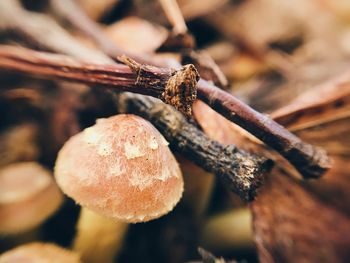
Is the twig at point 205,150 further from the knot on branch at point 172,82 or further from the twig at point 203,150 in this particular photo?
the knot on branch at point 172,82

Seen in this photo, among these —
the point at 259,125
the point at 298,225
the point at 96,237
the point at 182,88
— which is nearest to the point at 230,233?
the point at 298,225

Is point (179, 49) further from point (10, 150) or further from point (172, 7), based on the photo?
point (10, 150)

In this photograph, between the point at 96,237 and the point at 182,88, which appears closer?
the point at 182,88

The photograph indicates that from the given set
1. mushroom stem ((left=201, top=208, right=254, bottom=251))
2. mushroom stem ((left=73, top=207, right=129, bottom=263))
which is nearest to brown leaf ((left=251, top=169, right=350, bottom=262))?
mushroom stem ((left=201, top=208, right=254, bottom=251))

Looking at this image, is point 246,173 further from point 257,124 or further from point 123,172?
point 123,172

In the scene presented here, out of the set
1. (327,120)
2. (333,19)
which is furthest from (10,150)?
(333,19)

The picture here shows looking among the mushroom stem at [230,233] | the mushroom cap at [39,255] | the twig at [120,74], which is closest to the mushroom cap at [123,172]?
the twig at [120,74]
